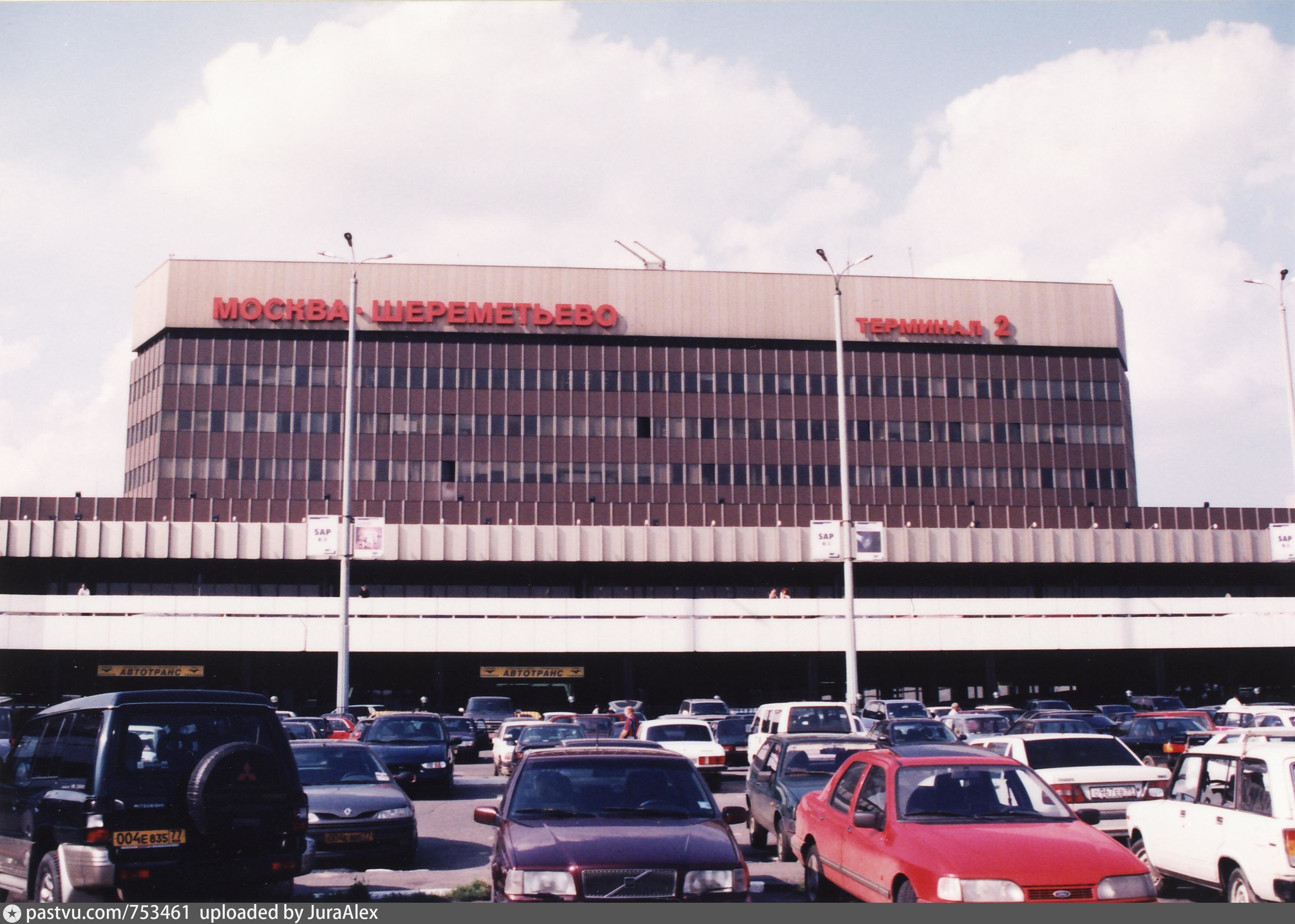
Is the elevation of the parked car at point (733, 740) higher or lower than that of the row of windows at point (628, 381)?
lower

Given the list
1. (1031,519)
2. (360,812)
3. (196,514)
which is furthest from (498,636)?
(360,812)

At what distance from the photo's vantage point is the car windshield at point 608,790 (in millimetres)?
9836

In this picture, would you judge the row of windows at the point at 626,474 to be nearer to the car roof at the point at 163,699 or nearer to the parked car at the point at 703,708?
the parked car at the point at 703,708

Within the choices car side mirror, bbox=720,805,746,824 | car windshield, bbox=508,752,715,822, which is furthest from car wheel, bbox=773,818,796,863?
car windshield, bbox=508,752,715,822

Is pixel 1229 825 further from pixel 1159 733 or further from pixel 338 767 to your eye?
pixel 1159 733

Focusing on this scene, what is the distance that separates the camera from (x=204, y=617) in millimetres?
58844

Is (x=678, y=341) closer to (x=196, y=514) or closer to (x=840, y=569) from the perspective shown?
(x=840, y=569)

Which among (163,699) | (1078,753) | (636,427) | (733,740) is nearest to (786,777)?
(1078,753)

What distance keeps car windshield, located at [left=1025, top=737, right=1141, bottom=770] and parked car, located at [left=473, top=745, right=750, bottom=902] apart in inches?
240

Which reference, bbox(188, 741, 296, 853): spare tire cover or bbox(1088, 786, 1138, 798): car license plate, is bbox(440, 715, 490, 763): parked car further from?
bbox(188, 741, 296, 853): spare tire cover

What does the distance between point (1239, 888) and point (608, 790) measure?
19.5ft


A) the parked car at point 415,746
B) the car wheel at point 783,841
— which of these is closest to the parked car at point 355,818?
the car wheel at point 783,841

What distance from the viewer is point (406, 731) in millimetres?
24453

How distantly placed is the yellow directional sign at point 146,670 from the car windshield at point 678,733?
40.8m
